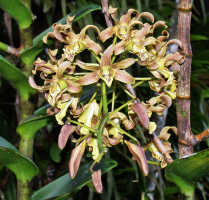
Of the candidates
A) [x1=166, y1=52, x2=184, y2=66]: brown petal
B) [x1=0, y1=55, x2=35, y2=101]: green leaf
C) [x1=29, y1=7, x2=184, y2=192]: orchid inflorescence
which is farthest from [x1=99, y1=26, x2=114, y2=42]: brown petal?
[x1=0, y1=55, x2=35, y2=101]: green leaf

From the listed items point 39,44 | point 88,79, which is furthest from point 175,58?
point 39,44

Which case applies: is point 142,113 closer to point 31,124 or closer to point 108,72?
point 108,72

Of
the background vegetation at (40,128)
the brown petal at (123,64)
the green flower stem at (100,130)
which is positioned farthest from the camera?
the background vegetation at (40,128)

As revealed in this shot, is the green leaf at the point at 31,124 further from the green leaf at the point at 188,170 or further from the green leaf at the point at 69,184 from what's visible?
the green leaf at the point at 188,170

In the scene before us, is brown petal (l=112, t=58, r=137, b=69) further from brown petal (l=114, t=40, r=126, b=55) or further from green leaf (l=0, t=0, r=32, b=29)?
green leaf (l=0, t=0, r=32, b=29)

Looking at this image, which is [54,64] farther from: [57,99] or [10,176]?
[10,176]

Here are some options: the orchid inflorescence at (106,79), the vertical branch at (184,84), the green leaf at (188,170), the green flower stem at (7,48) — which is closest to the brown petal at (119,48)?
the orchid inflorescence at (106,79)
